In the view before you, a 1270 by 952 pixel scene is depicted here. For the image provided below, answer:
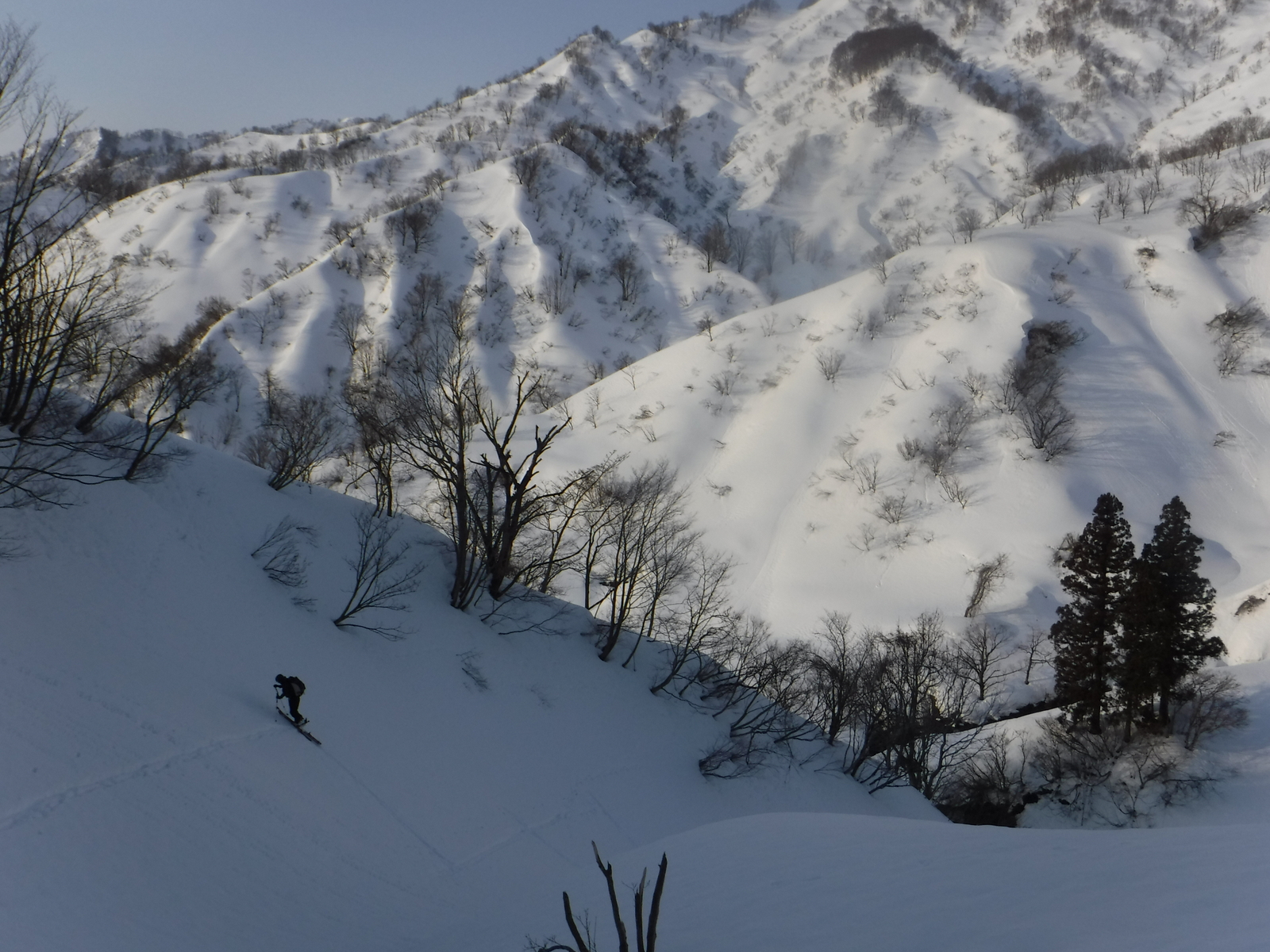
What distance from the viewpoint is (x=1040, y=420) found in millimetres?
39906

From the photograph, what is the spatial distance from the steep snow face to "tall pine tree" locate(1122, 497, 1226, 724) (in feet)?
28.7

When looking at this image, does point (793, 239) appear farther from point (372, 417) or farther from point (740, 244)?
point (372, 417)

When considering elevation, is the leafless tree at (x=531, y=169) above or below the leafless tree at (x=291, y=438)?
above

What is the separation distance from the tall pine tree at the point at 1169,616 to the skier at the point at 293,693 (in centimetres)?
2698

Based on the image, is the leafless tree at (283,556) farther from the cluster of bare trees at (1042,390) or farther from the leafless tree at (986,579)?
the cluster of bare trees at (1042,390)

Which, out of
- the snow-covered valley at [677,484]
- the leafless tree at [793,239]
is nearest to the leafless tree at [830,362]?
the snow-covered valley at [677,484]

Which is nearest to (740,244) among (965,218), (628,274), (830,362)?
Answer: (628,274)

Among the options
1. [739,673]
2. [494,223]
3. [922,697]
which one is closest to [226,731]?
[739,673]

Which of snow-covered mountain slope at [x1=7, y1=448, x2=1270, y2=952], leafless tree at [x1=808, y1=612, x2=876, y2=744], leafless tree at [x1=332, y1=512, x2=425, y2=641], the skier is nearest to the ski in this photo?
the skier

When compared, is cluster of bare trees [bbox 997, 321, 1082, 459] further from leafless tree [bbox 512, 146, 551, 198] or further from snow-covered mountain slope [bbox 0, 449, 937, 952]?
leafless tree [bbox 512, 146, 551, 198]

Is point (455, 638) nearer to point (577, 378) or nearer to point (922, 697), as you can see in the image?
point (922, 697)

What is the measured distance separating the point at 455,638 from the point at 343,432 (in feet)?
134

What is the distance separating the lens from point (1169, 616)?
79.2 feet

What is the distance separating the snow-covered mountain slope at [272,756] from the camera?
31.6ft
